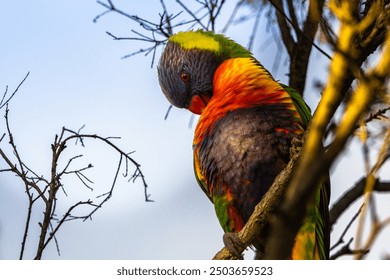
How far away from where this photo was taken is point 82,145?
2154mm

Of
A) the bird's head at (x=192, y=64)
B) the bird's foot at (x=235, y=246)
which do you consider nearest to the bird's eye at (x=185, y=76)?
the bird's head at (x=192, y=64)

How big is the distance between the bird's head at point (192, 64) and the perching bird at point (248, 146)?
119 mm


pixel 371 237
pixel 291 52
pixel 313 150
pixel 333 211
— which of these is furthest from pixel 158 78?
pixel 313 150

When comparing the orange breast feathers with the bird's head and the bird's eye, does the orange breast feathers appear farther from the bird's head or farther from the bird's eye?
the bird's eye

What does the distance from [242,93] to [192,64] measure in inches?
19.8

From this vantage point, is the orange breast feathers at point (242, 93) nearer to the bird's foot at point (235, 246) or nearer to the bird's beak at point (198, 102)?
the bird's beak at point (198, 102)

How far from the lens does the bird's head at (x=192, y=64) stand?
2.83 meters

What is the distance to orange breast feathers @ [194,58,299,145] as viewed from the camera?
8.04 ft

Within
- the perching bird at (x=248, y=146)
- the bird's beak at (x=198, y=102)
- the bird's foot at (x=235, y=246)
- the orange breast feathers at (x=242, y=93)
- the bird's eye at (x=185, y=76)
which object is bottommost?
the bird's foot at (x=235, y=246)

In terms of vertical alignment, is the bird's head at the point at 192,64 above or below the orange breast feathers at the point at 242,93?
above

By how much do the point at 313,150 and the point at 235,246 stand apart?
52.8 inches
